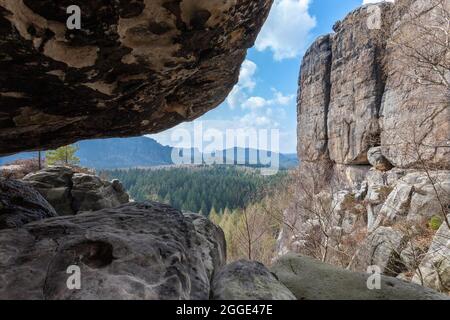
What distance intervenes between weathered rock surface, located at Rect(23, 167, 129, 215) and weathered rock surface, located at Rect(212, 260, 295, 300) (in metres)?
12.6

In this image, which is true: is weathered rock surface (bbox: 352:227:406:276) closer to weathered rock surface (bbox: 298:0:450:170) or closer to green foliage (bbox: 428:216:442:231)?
green foliage (bbox: 428:216:442:231)

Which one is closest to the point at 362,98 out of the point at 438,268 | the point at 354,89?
the point at 354,89

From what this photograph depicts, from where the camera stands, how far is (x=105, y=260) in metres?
3.30

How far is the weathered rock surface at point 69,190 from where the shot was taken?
49.8 ft

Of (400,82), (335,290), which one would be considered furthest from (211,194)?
(335,290)

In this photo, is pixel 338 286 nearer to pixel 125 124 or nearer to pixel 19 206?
pixel 125 124

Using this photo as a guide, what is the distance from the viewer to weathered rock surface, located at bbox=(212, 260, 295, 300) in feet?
11.3

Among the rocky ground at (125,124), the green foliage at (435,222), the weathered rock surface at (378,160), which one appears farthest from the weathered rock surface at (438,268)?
the weathered rock surface at (378,160)

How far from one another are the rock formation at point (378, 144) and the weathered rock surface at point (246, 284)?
893 centimetres

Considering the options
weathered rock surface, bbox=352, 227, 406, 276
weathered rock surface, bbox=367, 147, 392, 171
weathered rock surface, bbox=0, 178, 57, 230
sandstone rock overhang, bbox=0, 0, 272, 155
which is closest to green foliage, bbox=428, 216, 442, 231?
weathered rock surface, bbox=352, 227, 406, 276

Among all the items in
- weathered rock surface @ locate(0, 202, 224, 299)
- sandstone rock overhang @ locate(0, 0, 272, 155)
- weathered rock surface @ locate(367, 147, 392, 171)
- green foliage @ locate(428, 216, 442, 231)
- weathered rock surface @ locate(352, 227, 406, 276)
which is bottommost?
weathered rock surface @ locate(352, 227, 406, 276)

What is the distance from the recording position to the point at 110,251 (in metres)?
3.39

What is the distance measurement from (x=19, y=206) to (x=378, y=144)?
100 ft
